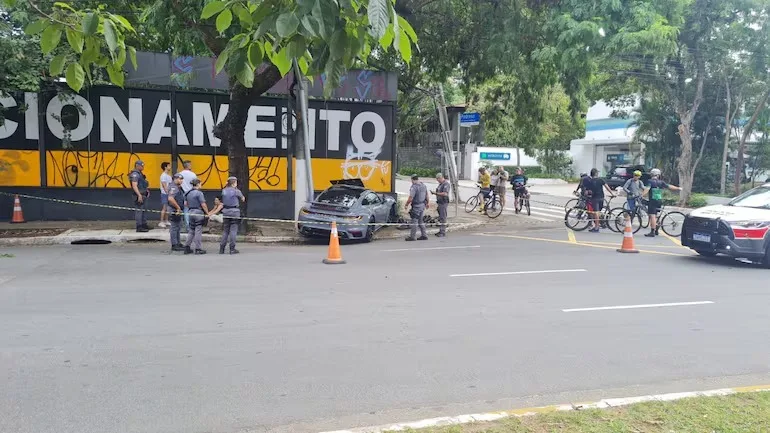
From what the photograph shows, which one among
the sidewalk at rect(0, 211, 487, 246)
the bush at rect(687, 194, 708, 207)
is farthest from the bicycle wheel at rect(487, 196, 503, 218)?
the bush at rect(687, 194, 708, 207)

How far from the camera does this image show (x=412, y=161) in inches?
1998

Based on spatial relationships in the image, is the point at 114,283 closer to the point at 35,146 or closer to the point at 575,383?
the point at 575,383

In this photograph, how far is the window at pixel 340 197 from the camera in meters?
14.8

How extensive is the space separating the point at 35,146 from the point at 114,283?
10.4m

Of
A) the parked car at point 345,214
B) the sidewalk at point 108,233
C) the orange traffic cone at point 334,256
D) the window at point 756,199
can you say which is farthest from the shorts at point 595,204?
the orange traffic cone at point 334,256

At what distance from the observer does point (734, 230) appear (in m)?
11.3

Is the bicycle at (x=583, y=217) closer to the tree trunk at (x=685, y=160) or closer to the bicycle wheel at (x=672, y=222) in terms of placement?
the bicycle wheel at (x=672, y=222)

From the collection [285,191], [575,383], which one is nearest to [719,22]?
[285,191]

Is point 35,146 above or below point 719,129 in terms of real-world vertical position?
below

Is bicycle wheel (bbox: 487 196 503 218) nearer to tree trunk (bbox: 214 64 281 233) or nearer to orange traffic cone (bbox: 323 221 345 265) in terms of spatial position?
tree trunk (bbox: 214 64 281 233)

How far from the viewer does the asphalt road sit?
15.0ft

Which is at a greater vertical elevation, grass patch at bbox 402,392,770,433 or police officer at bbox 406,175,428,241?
police officer at bbox 406,175,428,241

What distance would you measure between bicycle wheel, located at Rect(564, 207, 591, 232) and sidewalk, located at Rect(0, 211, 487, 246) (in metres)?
3.41

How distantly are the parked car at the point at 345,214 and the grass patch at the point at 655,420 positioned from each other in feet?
34.4
